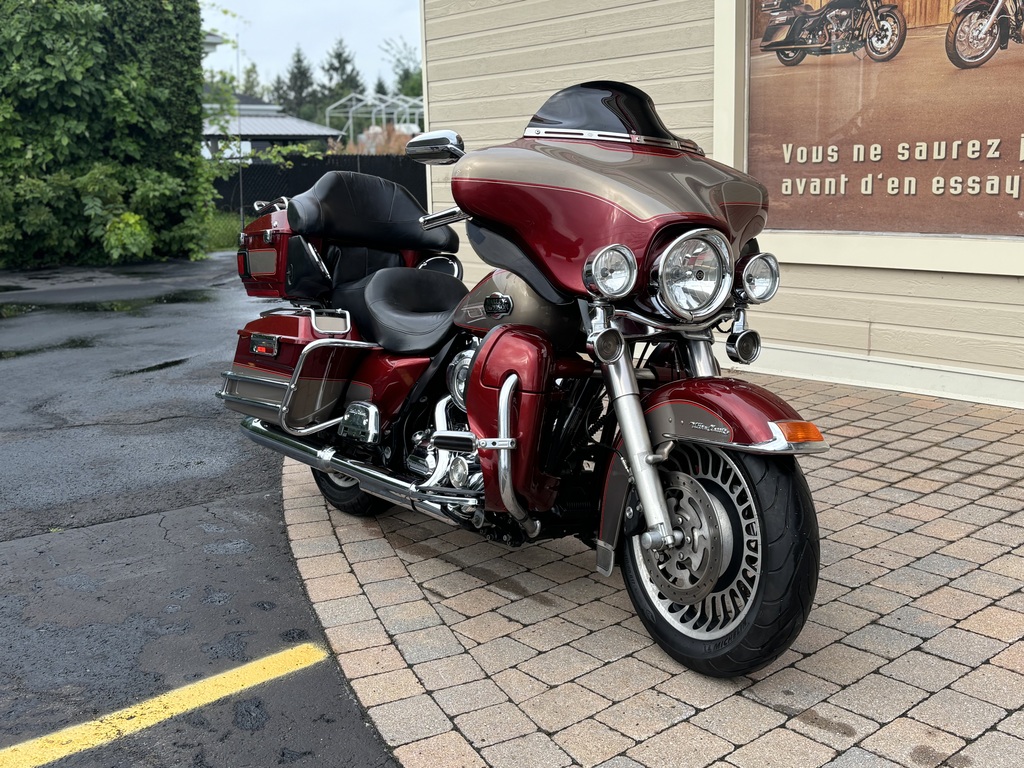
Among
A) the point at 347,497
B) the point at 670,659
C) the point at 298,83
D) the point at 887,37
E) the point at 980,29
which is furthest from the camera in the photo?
the point at 298,83

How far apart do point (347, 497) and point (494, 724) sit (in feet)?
6.60

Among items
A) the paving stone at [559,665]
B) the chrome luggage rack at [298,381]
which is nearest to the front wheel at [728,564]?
the paving stone at [559,665]

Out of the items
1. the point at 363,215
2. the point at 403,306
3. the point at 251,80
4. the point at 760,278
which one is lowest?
the point at 403,306

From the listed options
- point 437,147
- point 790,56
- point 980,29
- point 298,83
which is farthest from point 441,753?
point 298,83

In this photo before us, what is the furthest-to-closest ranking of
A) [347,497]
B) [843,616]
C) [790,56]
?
1. [790,56]
2. [347,497]
3. [843,616]

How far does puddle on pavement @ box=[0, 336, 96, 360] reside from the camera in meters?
8.89

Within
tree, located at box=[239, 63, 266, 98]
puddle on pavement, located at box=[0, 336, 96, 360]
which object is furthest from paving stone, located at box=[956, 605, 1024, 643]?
tree, located at box=[239, 63, 266, 98]

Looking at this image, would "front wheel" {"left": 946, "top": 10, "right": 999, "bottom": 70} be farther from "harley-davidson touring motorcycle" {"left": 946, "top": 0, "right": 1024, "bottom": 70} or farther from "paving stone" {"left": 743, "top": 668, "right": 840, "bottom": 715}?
"paving stone" {"left": 743, "top": 668, "right": 840, "bottom": 715}

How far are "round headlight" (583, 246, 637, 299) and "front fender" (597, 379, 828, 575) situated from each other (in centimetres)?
37

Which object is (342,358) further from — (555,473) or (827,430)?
(827,430)

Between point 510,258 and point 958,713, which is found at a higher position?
point 510,258

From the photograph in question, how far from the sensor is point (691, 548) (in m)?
3.15

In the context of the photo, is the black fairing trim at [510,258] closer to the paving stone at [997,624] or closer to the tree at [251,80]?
the paving stone at [997,624]

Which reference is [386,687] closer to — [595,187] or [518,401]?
[518,401]
